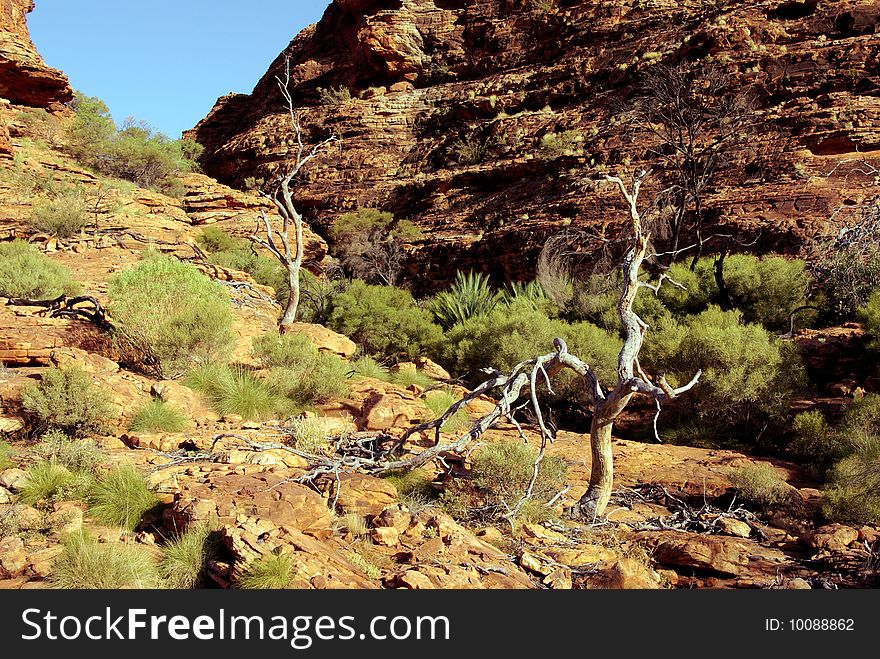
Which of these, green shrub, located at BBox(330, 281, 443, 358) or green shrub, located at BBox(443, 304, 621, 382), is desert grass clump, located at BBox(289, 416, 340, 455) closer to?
green shrub, located at BBox(443, 304, 621, 382)

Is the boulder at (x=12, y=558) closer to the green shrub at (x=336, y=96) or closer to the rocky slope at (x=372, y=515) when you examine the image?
the rocky slope at (x=372, y=515)

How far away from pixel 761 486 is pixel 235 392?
6.79 m

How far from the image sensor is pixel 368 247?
26.0 meters

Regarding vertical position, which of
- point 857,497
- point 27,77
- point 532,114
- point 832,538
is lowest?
point 832,538

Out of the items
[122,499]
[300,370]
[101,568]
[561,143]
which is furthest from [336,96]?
[101,568]

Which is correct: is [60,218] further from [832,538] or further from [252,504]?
[832,538]

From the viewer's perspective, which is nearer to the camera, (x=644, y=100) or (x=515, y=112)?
(x=644, y=100)

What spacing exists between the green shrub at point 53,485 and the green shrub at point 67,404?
122 cm

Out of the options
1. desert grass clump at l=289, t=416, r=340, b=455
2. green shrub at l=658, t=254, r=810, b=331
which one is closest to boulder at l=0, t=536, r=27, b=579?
desert grass clump at l=289, t=416, r=340, b=455

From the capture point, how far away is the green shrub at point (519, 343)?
508 inches

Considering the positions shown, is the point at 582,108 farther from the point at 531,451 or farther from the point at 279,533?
the point at 279,533

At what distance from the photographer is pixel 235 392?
9078mm

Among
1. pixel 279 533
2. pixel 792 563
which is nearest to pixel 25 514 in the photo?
pixel 279 533
